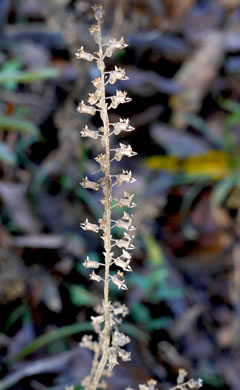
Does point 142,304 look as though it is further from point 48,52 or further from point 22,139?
point 48,52

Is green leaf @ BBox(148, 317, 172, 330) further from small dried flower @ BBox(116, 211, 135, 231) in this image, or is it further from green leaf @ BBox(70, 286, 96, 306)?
small dried flower @ BBox(116, 211, 135, 231)

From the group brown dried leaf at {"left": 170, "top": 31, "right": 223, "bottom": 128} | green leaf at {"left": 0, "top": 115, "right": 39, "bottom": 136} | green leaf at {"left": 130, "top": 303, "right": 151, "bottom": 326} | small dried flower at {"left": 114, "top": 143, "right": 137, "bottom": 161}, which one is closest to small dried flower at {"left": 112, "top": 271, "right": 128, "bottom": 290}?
small dried flower at {"left": 114, "top": 143, "right": 137, "bottom": 161}

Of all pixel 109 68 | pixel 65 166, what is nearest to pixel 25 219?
pixel 65 166

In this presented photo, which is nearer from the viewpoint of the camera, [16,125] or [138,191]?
[16,125]

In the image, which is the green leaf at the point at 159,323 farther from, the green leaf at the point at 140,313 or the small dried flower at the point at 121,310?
the small dried flower at the point at 121,310

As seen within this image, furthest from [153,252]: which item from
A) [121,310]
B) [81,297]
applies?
[121,310]

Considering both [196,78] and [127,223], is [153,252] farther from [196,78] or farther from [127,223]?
[127,223]

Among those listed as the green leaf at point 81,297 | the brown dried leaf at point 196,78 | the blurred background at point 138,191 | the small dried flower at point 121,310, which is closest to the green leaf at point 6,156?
the blurred background at point 138,191
